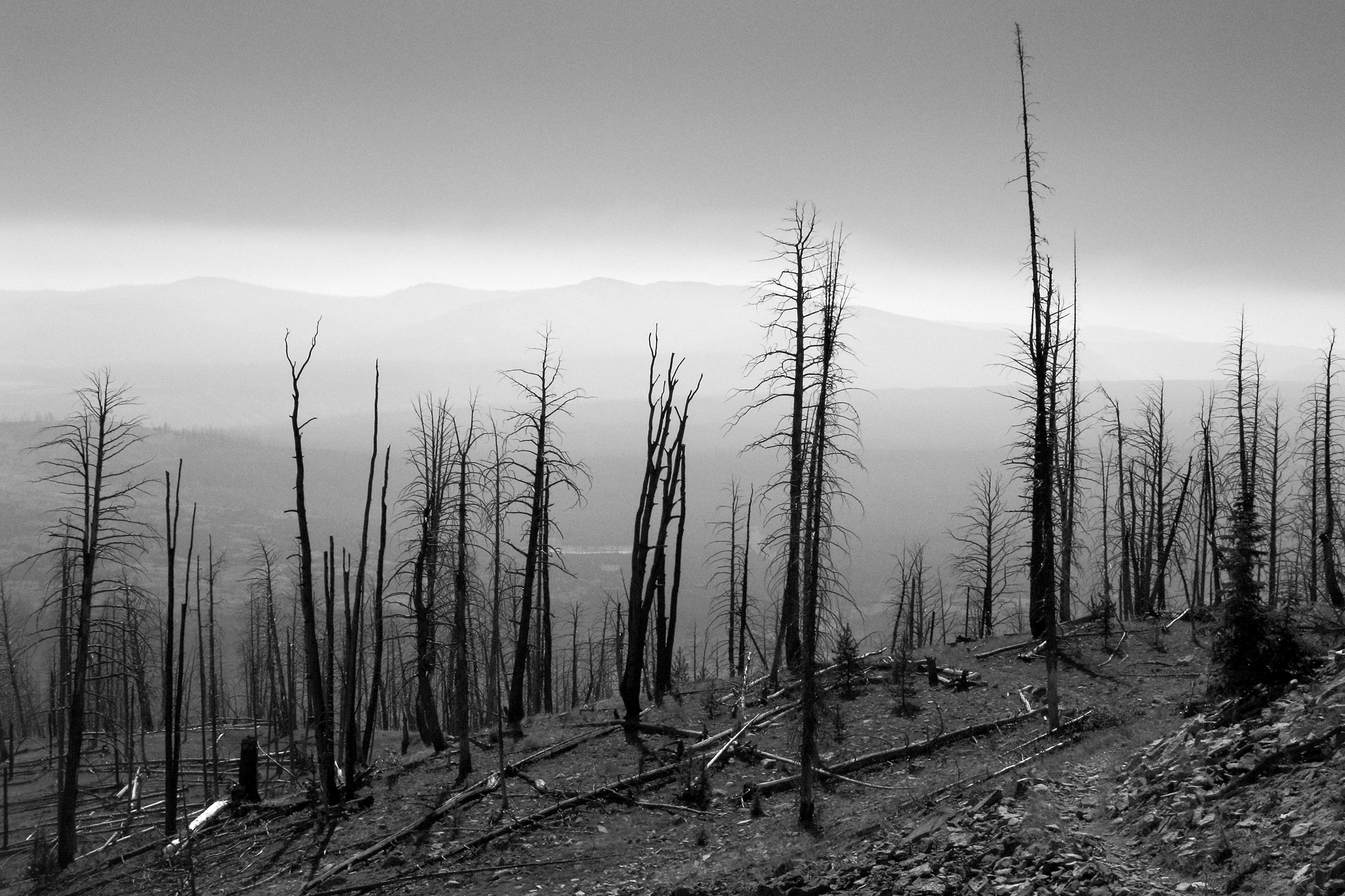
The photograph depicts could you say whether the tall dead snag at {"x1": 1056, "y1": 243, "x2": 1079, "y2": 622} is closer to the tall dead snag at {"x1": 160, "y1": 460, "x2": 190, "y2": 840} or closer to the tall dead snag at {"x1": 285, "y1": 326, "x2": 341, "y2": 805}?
the tall dead snag at {"x1": 285, "y1": 326, "x2": 341, "y2": 805}

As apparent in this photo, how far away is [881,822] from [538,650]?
23.5 m

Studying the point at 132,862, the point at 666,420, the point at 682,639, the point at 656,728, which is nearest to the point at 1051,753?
the point at 656,728

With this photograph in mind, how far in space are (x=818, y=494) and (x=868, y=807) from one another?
553 cm

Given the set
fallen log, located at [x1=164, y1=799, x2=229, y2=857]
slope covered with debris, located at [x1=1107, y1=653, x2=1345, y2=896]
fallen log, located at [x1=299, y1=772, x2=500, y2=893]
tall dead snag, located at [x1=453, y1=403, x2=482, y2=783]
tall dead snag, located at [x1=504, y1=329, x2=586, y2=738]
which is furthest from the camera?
tall dead snag, located at [x1=504, y1=329, x2=586, y2=738]

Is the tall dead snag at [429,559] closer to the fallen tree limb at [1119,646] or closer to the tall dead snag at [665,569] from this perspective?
the tall dead snag at [665,569]

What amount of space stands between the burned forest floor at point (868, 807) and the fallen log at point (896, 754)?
0.15 ft

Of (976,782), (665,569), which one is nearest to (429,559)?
(665,569)

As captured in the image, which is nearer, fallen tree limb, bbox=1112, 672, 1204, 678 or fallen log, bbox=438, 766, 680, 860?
fallen log, bbox=438, 766, 680, 860

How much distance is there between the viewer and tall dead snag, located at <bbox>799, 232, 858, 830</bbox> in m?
13.5

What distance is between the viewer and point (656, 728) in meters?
20.1

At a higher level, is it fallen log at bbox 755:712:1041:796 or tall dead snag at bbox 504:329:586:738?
tall dead snag at bbox 504:329:586:738

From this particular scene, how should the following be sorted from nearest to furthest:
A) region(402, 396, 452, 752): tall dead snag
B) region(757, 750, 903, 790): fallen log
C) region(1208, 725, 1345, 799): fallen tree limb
→ region(1208, 725, 1345, 799): fallen tree limb → region(757, 750, 903, 790): fallen log → region(402, 396, 452, 752): tall dead snag

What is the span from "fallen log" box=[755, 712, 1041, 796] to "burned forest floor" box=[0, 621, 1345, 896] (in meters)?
0.05

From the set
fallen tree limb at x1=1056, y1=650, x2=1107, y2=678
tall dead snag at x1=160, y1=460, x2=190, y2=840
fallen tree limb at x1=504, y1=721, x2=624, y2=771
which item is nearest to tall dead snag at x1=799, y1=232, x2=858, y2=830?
fallen tree limb at x1=504, y1=721, x2=624, y2=771
